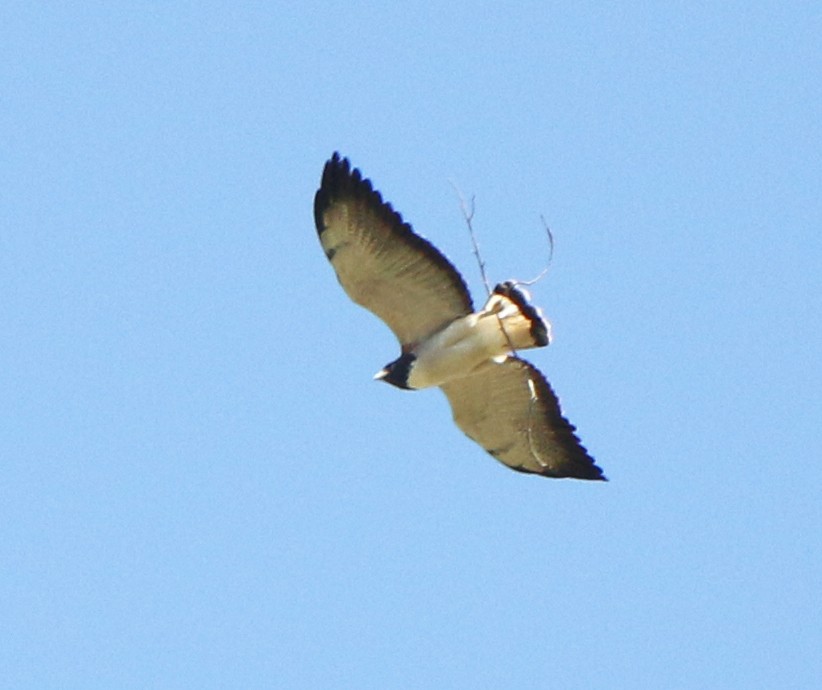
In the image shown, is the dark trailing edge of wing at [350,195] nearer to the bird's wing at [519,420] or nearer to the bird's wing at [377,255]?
the bird's wing at [377,255]

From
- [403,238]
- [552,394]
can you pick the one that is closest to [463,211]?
[403,238]

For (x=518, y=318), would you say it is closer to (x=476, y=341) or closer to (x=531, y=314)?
(x=531, y=314)

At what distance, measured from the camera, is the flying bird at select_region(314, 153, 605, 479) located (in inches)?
645

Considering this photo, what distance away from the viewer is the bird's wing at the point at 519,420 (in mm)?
17328

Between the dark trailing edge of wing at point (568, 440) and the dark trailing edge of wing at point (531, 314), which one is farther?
the dark trailing edge of wing at point (568, 440)

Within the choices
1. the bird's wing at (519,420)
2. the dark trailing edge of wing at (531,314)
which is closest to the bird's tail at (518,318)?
the dark trailing edge of wing at (531,314)

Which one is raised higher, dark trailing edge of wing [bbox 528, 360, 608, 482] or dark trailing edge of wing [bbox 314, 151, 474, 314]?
dark trailing edge of wing [bbox 314, 151, 474, 314]

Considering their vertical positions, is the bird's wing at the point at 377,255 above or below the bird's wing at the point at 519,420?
above

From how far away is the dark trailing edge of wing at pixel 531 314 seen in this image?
16.3m

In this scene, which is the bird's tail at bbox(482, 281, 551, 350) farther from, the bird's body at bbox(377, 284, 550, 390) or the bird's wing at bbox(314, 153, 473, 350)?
the bird's wing at bbox(314, 153, 473, 350)

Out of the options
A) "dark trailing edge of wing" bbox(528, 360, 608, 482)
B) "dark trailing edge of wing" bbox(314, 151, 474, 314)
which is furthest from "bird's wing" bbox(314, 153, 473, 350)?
"dark trailing edge of wing" bbox(528, 360, 608, 482)

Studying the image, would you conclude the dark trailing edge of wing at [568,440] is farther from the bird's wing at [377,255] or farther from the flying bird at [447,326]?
the bird's wing at [377,255]

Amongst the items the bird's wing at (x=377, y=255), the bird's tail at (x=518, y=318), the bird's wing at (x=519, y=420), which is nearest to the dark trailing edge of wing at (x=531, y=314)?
the bird's tail at (x=518, y=318)

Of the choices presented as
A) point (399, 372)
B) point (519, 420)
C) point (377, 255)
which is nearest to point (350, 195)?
point (377, 255)
